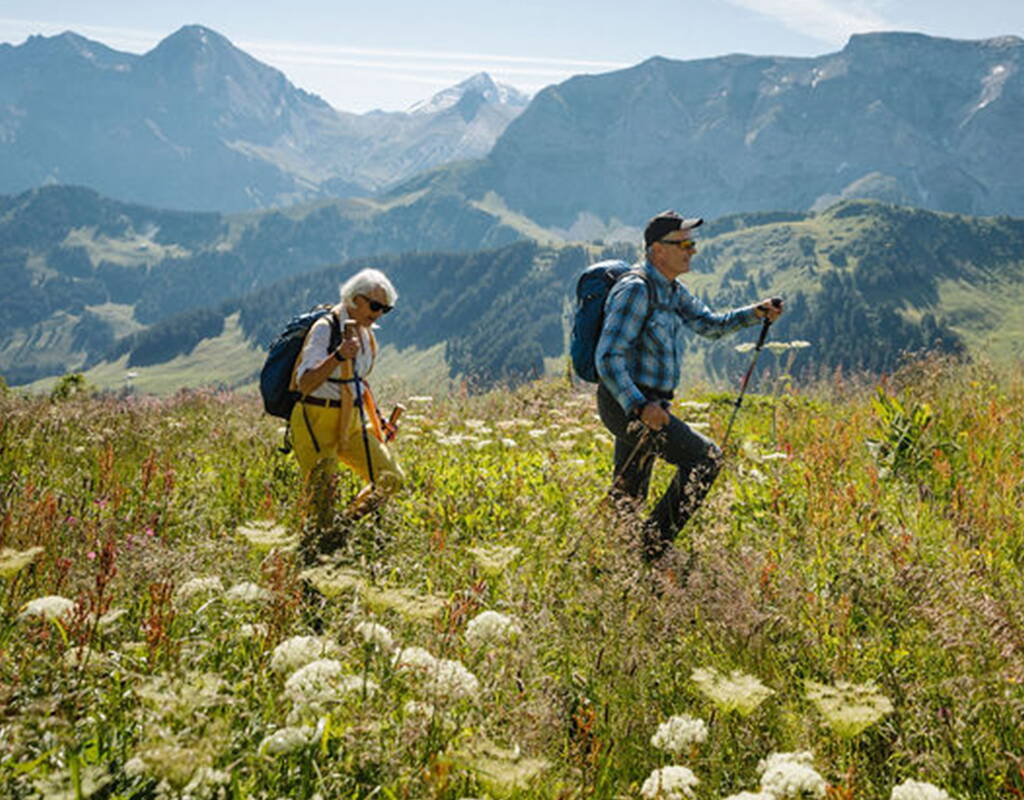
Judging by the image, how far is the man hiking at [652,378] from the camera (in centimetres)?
533

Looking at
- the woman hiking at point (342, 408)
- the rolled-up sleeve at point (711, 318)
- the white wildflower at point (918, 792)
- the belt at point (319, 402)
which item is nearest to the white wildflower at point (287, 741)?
the white wildflower at point (918, 792)

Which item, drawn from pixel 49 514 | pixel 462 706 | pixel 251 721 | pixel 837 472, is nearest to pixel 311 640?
pixel 251 721

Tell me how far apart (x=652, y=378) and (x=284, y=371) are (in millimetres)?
2962

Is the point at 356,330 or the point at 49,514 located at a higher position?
the point at 356,330

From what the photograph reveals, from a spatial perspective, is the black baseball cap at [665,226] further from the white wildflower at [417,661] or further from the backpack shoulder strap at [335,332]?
the white wildflower at [417,661]

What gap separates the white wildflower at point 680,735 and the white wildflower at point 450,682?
73 cm

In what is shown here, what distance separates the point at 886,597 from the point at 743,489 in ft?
8.98

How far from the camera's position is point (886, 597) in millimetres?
3682

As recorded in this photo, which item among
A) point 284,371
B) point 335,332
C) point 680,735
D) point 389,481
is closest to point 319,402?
point 284,371

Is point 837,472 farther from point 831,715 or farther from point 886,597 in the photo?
point 831,715

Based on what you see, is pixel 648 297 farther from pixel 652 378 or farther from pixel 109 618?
pixel 109 618

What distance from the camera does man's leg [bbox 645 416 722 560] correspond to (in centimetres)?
536

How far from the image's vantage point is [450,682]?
246 centimetres

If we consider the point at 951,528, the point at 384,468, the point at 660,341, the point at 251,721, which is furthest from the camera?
the point at 384,468
